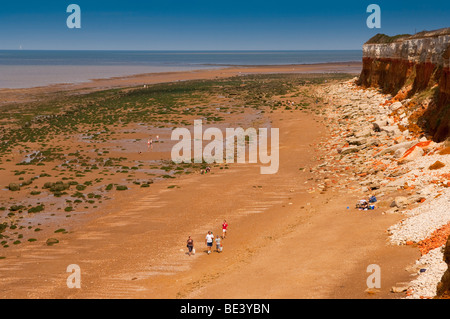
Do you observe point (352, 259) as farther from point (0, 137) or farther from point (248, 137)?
point (0, 137)

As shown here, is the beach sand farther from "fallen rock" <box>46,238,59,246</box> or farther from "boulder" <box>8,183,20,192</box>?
"boulder" <box>8,183,20,192</box>

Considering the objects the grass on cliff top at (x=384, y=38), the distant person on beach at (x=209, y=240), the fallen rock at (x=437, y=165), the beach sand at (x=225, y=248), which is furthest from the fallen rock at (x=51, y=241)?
the grass on cliff top at (x=384, y=38)

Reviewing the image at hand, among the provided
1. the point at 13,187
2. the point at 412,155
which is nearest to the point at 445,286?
the point at 412,155

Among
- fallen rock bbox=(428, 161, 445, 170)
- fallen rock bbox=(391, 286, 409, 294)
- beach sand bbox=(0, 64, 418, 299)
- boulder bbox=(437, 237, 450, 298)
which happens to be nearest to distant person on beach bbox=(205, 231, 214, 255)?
beach sand bbox=(0, 64, 418, 299)

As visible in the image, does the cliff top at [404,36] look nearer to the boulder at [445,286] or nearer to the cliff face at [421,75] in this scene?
the cliff face at [421,75]

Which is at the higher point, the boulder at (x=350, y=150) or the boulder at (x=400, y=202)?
the boulder at (x=350, y=150)

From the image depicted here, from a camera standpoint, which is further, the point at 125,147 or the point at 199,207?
the point at 125,147

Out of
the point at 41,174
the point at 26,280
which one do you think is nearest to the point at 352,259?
the point at 26,280
